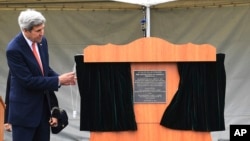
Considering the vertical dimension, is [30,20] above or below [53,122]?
above

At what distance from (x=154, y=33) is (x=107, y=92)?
10.4 feet

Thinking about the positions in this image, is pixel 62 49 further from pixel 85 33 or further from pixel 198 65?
pixel 198 65

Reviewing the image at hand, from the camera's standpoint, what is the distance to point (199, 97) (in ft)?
14.8

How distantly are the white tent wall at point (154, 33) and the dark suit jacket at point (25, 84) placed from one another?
11.9 feet

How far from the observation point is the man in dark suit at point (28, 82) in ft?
12.2

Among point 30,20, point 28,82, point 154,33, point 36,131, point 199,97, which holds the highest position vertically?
point 154,33

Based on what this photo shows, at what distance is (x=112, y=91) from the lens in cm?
453

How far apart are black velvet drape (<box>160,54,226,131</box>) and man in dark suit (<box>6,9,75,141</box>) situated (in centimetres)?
114

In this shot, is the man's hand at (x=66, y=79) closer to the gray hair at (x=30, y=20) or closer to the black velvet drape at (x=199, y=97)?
the gray hair at (x=30, y=20)

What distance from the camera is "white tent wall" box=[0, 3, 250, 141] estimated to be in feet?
24.5

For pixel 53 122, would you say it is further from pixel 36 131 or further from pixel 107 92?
pixel 107 92

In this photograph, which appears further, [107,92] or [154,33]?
[154,33]

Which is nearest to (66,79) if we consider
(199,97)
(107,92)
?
(107,92)

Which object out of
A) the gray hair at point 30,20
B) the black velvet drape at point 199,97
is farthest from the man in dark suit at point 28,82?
the black velvet drape at point 199,97
